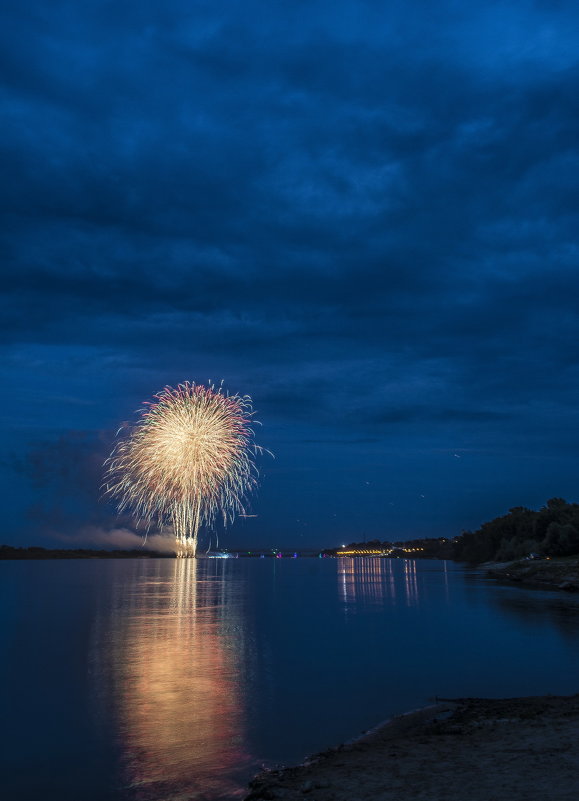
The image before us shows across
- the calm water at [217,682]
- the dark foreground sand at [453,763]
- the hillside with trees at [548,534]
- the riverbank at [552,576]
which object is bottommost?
the calm water at [217,682]

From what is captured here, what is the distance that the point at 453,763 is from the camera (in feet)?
51.4

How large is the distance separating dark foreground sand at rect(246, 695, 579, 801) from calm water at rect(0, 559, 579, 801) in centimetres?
178

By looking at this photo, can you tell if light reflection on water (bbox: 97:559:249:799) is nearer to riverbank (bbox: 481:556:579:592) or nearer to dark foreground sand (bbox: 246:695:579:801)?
dark foreground sand (bbox: 246:695:579:801)

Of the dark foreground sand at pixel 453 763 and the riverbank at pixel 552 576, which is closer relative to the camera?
the dark foreground sand at pixel 453 763

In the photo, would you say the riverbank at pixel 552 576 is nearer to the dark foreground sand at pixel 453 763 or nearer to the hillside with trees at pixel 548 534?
the hillside with trees at pixel 548 534

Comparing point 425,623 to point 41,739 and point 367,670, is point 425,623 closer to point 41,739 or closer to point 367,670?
point 367,670

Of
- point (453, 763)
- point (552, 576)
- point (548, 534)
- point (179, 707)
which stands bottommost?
point (179, 707)

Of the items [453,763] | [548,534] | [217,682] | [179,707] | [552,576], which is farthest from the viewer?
[548,534]

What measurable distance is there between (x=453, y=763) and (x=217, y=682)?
16.2 meters

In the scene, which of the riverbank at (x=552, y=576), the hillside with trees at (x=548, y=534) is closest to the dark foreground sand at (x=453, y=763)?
the riverbank at (x=552, y=576)

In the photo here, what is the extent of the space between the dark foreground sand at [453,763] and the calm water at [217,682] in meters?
1.78

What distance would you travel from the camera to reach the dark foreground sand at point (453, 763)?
Result: 1343 centimetres

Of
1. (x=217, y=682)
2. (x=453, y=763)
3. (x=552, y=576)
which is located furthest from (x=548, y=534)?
(x=453, y=763)

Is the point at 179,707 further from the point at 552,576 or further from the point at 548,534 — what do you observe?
the point at 548,534
